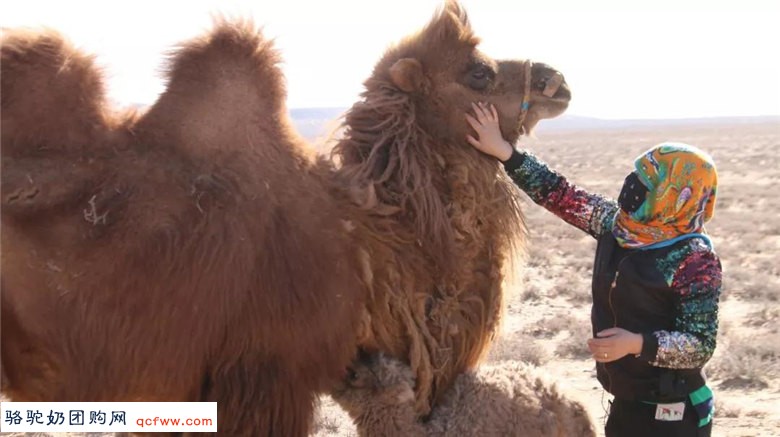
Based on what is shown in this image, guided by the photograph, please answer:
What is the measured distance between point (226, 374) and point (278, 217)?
0.70m

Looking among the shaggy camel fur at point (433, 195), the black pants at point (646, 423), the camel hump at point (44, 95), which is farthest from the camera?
the shaggy camel fur at point (433, 195)

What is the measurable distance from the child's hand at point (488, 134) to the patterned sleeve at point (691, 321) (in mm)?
1104

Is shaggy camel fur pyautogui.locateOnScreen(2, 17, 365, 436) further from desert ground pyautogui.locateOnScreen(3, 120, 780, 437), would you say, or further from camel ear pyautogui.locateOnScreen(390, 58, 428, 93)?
desert ground pyautogui.locateOnScreen(3, 120, 780, 437)

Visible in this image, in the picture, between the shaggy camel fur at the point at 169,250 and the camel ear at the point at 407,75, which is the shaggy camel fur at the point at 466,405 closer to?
the shaggy camel fur at the point at 169,250

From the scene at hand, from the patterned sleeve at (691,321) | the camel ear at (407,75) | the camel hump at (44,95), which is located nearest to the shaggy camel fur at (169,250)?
the camel hump at (44,95)

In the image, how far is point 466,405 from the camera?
413cm

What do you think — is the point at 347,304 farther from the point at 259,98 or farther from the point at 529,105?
Result: the point at 529,105

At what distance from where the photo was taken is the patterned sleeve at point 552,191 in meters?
4.35

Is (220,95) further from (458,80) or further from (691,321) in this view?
(691,321)

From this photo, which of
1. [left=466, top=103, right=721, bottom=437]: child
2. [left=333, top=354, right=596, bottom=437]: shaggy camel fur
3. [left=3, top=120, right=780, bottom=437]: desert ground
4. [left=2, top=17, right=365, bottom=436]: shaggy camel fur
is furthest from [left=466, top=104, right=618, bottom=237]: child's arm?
[left=2, top=17, right=365, bottom=436]: shaggy camel fur

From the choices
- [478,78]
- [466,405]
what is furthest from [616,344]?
[478,78]

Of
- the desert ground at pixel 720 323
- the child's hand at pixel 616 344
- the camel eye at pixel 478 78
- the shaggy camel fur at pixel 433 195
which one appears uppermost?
the camel eye at pixel 478 78

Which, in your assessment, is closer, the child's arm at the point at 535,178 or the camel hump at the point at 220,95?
the camel hump at the point at 220,95

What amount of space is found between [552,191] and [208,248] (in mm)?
1875
